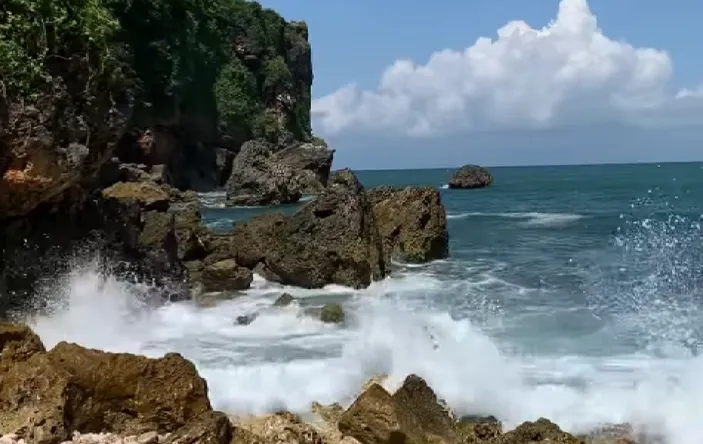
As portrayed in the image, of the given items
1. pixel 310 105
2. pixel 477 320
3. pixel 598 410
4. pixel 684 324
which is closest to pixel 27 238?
pixel 477 320

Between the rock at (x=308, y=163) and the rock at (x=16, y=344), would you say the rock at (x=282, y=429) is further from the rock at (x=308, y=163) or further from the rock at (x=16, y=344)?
the rock at (x=308, y=163)

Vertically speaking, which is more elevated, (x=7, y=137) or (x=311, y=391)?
(x=7, y=137)

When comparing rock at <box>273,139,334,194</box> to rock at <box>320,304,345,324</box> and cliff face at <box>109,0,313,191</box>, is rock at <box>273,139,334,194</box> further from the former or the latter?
rock at <box>320,304,345,324</box>

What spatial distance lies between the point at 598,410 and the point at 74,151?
8677 millimetres

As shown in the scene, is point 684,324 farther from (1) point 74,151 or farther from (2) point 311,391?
(1) point 74,151

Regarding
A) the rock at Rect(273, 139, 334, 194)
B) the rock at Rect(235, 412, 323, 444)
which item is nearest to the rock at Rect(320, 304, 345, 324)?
the rock at Rect(235, 412, 323, 444)

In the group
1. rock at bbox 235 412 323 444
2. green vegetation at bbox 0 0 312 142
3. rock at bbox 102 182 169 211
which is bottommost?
rock at bbox 235 412 323 444

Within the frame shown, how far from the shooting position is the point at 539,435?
7.48 m

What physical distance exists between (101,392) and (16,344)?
128 cm

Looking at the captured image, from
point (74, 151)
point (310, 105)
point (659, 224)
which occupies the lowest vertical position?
point (659, 224)

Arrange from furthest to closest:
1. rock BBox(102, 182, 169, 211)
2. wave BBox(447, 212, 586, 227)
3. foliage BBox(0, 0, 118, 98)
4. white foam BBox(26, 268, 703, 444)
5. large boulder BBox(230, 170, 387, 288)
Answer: wave BBox(447, 212, 586, 227)
rock BBox(102, 182, 169, 211)
large boulder BBox(230, 170, 387, 288)
foliage BBox(0, 0, 118, 98)
white foam BBox(26, 268, 703, 444)

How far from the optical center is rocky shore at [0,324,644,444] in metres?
7.39

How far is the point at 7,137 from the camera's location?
11.6 meters

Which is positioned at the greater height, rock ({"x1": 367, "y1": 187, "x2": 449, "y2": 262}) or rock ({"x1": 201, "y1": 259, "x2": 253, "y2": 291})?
rock ({"x1": 367, "y1": 187, "x2": 449, "y2": 262})
